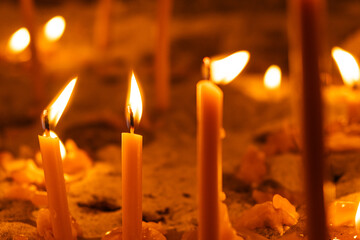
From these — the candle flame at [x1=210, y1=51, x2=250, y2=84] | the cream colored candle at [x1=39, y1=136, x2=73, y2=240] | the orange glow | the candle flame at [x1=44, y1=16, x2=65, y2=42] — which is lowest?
the cream colored candle at [x1=39, y1=136, x2=73, y2=240]

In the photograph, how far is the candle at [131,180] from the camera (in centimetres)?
81

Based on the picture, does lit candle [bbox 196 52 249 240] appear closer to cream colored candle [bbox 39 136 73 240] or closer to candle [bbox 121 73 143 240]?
candle [bbox 121 73 143 240]

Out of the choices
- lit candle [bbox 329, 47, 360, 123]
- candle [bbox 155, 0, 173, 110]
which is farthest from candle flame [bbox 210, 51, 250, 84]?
candle [bbox 155, 0, 173, 110]

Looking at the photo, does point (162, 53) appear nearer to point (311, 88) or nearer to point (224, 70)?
point (224, 70)

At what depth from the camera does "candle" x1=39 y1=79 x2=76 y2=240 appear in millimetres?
818

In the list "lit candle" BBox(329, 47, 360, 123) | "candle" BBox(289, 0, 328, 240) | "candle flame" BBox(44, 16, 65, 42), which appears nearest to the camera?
"candle" BBox(289, 0, 328, 240)

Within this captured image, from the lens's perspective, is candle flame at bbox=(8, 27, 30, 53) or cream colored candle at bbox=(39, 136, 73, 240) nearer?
cream colored candle at bbox=(39, 136, 73, 240)

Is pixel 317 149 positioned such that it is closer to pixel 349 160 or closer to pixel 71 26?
pixel 349 160

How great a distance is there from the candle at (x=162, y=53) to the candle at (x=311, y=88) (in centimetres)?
106

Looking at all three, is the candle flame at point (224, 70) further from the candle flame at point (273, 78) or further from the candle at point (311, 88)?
the candle flame at point (273, 78)

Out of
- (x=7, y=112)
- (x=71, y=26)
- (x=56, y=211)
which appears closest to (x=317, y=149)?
(x=56, y=211)

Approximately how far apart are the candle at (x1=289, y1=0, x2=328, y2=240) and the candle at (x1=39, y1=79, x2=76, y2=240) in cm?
38

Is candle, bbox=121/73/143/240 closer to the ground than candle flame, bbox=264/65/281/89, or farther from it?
closer to the ground

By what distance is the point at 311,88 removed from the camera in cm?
63
